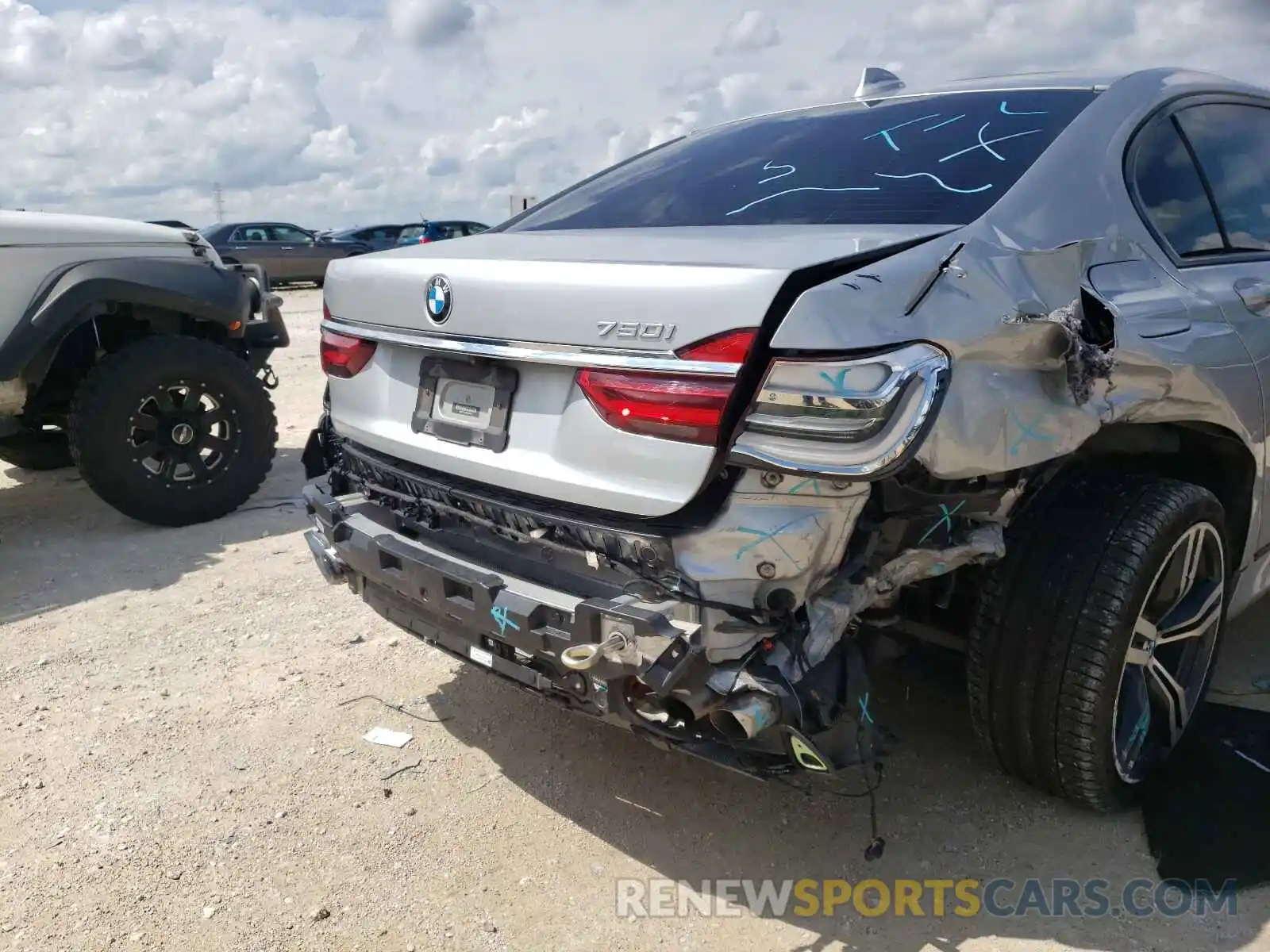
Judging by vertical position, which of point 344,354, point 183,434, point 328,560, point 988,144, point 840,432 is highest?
point 988,144

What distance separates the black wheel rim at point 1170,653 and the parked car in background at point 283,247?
1971 cm

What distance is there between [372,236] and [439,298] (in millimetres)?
21144

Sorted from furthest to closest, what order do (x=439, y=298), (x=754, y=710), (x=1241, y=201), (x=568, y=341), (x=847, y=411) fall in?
(x=1241, y=201)
(x=439, y=298)
(x=568, y=341)
(x=754, y=710)
(x=847, y=411)

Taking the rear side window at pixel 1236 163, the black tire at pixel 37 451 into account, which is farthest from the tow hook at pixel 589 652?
the black tire at pixel 37 451

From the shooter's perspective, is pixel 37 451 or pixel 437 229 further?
pixel 437 229

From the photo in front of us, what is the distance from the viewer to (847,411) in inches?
69.0

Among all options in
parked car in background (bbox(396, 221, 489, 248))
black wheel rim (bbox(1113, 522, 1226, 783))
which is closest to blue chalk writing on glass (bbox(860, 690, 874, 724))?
black wheel rim (bbox(1113, 522, 1226, 783))

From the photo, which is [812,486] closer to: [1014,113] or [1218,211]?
[1014,113]

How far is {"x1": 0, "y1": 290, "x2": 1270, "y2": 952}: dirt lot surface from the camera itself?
7.40ft

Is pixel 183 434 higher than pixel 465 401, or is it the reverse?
pixel 465 401

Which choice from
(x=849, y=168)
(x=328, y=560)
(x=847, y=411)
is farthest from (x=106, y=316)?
A: (x=847, y=411)

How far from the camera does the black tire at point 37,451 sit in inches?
231

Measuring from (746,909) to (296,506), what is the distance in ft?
12.9

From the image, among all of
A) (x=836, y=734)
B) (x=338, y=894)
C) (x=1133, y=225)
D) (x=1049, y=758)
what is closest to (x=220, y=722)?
(x=338, y=894)
